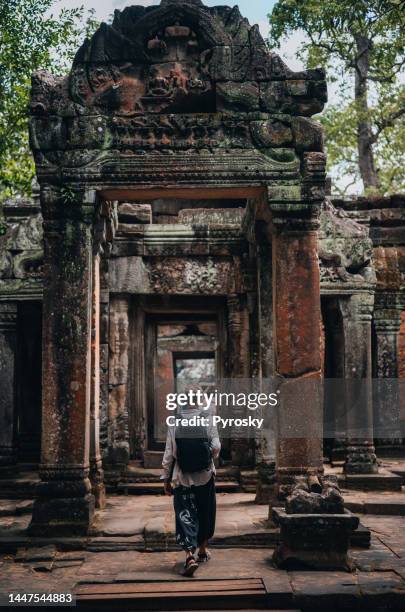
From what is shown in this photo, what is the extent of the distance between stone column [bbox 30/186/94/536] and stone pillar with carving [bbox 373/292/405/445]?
21.0ft

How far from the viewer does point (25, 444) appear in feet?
39.5

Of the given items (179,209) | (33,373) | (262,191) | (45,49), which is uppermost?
(45,49)

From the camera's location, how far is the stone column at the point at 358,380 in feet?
33.7

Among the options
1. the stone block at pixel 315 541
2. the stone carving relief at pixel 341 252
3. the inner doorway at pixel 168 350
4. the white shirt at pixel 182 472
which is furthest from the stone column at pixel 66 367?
the stone carving relief at pixel 341 252

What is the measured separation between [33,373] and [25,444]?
4.03ft

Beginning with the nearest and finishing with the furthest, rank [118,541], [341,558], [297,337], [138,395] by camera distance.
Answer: [341,558] < [118,541] < [297,337] < [138,395]

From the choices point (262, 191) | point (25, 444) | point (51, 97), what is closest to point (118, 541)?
point (262, 191)

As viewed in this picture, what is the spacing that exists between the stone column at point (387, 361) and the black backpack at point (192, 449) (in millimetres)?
6676

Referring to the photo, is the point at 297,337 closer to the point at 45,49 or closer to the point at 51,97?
the point at 51,97

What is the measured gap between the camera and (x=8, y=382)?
10.7 m

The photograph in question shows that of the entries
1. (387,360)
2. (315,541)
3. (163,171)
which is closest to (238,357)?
(387,360)

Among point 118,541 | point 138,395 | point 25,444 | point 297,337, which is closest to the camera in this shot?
point 118,541

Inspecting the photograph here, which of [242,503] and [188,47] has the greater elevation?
[188,47]

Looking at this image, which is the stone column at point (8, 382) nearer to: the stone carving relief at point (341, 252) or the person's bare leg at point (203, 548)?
the stone carving relief at point (341, 252)
